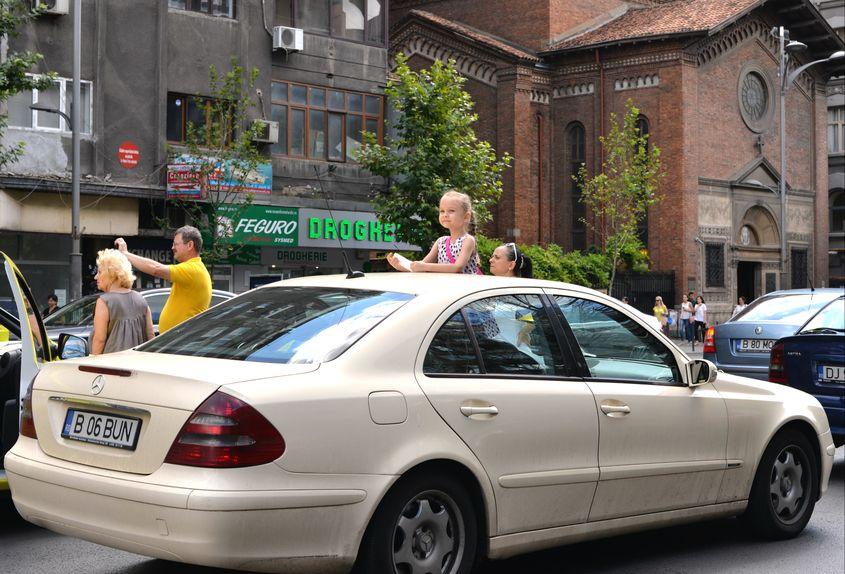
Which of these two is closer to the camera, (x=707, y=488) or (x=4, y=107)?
(x=707, y=488)

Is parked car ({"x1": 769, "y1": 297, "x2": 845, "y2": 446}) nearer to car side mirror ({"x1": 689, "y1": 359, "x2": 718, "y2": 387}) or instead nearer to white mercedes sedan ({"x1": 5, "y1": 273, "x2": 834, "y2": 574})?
white mercedes sedan ({"x1": 5, "y1": 273, "x2": 834, "y2": 574})

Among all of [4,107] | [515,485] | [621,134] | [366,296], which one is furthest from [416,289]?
[621,134]

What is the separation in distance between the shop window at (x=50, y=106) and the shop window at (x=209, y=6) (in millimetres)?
3244

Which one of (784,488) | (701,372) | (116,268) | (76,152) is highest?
(76,152)

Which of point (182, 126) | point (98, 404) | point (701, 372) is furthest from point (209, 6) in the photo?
point (98, 404)

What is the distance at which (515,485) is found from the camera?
5.14 meters

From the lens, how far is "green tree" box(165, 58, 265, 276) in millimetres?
25219

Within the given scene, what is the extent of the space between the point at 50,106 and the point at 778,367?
19.2m

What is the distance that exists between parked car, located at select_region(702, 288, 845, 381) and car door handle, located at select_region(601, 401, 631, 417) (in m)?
6.80

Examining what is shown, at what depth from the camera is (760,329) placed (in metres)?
12.3

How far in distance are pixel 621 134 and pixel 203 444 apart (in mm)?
35578

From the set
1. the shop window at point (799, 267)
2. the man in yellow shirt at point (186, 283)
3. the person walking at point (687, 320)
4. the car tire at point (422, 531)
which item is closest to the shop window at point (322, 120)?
the person walking at point (687, 320)

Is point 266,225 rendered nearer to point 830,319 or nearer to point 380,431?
point 830,319

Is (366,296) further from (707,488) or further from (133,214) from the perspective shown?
(133,214)
